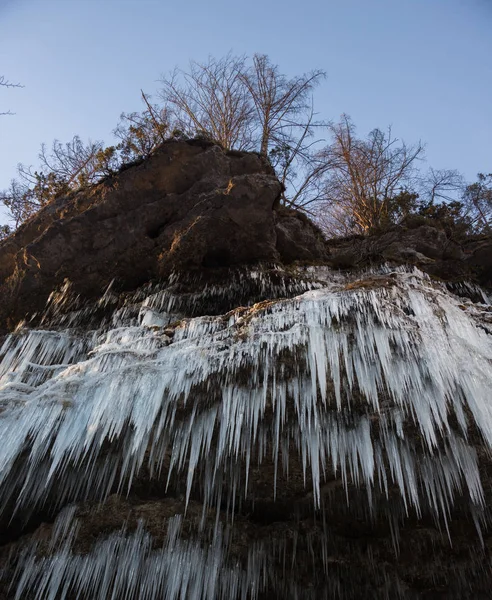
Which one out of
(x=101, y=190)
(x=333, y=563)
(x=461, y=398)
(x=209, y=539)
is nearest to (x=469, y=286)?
(x=461, y=398)

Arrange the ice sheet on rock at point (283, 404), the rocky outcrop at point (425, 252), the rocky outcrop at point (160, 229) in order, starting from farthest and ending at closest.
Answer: the rocky outcrop at point (425, 252)
the rocky outcrop at point (160, 229)
the ice sheet on rock at point (283, 404)

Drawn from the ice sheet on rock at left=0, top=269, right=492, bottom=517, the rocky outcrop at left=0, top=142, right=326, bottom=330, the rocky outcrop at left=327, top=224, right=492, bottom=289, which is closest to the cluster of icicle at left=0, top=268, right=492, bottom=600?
the ice sheet on rock at left=0, top=269, right=492, bottom=517

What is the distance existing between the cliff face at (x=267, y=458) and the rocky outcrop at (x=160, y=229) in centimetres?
241

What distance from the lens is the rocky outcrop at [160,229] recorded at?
7328 mm

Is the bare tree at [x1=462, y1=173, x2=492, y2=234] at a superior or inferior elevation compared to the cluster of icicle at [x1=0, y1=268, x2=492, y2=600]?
superior

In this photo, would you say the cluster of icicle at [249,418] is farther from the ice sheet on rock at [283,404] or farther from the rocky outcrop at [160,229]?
the rocky outcrop at [160,229]

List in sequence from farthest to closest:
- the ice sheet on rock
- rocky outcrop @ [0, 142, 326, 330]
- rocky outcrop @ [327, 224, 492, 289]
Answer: rocky outcrop @ [327, 224, 492, 289]
rocky outcrop @ [0, 142, 326, 330]
the ice sheet on rock

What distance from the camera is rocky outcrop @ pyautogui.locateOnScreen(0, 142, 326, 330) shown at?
733 cm

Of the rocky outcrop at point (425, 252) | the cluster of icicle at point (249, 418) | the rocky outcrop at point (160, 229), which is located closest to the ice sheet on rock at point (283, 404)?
the cluster of icicle at point (249, 418)

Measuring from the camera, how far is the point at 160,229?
26.0 feet

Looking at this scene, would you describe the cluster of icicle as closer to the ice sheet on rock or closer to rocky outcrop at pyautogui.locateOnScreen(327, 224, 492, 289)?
the ice sheet on rock

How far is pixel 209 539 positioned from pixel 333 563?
1.40 meters

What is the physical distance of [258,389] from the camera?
12.8 ft

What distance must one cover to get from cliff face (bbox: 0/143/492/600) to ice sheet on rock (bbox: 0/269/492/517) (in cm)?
2
